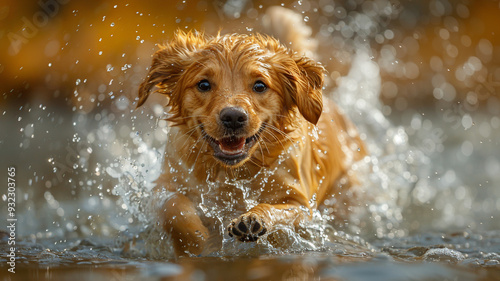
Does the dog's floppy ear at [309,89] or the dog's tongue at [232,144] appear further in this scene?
the dog's floppy ear at [309,89]

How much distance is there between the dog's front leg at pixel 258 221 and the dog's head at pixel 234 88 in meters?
0.33

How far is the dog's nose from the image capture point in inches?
123

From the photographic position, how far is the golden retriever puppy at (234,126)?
3311mm

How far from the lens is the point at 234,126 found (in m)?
3.17

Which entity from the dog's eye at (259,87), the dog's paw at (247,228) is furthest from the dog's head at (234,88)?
the dog's paw at (247,228)

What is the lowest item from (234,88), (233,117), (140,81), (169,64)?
(233,117)

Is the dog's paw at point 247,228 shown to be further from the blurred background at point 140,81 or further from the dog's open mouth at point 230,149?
the blurred background at point 140,81

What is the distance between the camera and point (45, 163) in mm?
5074

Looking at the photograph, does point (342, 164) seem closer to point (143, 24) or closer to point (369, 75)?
point (143, 24)

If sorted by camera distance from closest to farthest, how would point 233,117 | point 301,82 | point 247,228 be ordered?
point 247,228, point 233,117, point 301,82

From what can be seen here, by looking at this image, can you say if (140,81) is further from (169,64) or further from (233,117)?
(233,117)

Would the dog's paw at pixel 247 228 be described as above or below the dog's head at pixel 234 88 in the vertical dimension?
below

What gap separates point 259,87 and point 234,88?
173 millimetres

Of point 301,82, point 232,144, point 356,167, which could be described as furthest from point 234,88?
point 356,167
